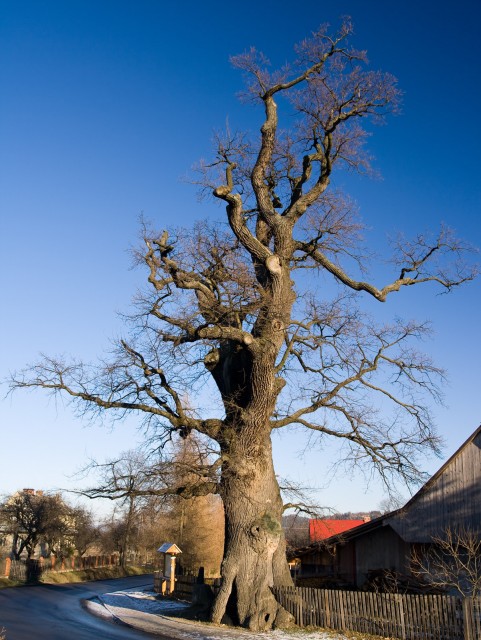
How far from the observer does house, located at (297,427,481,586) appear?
2053 cm

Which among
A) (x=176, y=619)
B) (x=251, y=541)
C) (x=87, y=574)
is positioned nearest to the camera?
(x=251, y=541)

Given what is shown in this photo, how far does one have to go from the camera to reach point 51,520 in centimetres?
4797

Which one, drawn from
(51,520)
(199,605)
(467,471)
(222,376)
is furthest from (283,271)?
(51,520)

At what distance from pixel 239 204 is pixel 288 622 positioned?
450 inches

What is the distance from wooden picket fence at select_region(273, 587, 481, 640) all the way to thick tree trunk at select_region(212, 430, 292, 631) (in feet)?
1.71

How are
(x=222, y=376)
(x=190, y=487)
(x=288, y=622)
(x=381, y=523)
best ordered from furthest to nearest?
(x=381, y=523) → (x=222, y=376) → (x=190, y=487) → (x=288, y=622)

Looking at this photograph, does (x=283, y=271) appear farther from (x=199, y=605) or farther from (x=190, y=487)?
(x=199, y=605)

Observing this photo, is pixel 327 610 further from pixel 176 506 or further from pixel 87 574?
pixel 87 574

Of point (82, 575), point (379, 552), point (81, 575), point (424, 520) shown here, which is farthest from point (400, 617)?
point (82, 575)

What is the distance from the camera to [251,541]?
58.1 ft

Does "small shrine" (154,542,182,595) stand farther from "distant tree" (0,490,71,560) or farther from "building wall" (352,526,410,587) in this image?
"distant tree" (0,490,71,560)

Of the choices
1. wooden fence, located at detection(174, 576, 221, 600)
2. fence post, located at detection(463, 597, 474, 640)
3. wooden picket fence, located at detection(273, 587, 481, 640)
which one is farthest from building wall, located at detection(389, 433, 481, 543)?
wooden fence, located at detection(174, 576, 221, 600)

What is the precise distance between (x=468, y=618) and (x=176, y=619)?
29.9ft

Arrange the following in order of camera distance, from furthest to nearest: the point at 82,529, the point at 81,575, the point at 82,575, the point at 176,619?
the point at 82,529 < the point at 82,575 < the point at 81,575 < the point at 176,619
